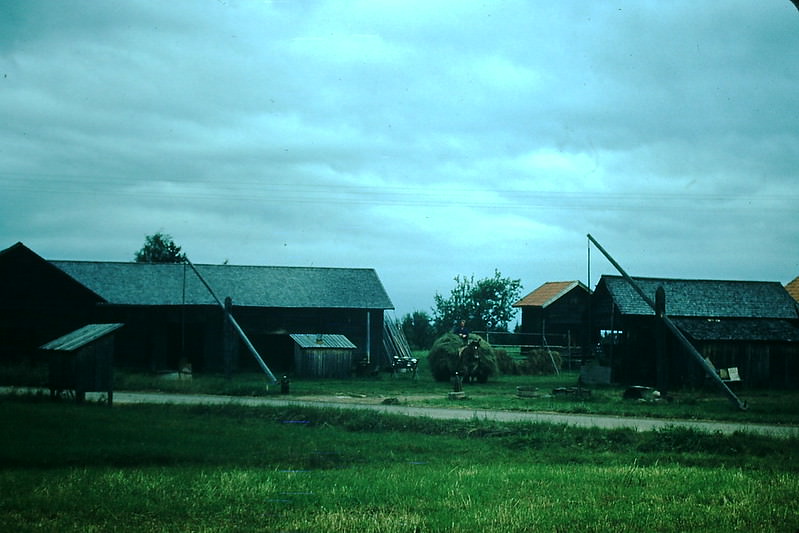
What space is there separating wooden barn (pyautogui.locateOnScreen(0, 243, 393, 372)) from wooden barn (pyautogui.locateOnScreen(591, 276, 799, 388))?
14.9 meters

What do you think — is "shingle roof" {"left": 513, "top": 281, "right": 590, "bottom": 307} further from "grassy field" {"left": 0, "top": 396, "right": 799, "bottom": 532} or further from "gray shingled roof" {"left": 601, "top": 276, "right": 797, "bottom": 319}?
"grassy field" {"left": 0, "top": 396, "right": 799, "bottom": 532}

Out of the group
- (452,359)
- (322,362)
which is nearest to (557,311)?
(322,362)

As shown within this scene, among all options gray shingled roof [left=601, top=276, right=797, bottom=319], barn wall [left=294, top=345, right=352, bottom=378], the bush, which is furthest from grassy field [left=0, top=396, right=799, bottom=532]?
barn wall [left=294, top=345, right=352, bottom=378]

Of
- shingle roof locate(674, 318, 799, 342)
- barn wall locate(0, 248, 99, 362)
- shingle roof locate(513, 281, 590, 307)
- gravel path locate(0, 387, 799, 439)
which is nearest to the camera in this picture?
gravel path locate(0, 387, 799, 439)

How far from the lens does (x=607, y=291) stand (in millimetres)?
43656

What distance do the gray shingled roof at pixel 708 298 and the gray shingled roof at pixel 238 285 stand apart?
1593 centimetres

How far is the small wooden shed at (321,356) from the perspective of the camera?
47.5m

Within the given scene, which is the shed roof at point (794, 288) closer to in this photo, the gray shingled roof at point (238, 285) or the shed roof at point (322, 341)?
the gray shingled roof at point (238, 285)

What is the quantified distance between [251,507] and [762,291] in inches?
1592

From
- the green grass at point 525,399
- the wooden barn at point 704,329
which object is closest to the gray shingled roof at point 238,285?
the green grass at point 525,399

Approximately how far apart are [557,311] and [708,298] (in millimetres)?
28577

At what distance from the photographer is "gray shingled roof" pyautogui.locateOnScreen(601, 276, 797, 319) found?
1647 inches

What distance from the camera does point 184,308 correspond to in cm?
4956

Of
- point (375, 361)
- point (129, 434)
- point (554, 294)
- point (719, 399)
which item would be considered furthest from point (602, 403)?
point (554, 294)
